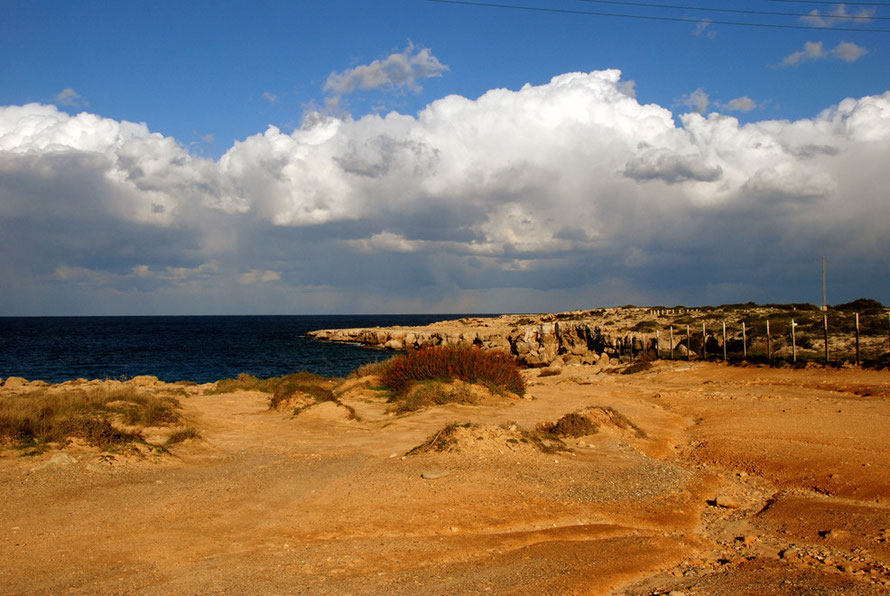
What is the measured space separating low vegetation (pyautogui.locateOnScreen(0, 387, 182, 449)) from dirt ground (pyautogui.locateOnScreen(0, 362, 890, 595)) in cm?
57

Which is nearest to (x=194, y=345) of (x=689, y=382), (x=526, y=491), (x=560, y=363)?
(x=560, y=363)

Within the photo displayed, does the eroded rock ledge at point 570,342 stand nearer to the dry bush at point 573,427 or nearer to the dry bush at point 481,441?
the dry bush at point 573,427

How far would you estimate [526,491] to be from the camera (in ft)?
25.8

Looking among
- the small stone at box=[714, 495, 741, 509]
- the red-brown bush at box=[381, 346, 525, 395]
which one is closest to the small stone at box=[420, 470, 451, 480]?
the small stone at box=[714, 495, 741, 509]

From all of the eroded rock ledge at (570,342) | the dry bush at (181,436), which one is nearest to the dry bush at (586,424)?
the dry bush at (181,436)

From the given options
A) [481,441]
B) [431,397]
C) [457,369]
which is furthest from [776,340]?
[481,441]

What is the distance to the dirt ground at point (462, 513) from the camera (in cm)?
512

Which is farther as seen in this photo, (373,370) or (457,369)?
(373,370)

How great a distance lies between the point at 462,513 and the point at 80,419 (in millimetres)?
7729

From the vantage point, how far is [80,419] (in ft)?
34.9

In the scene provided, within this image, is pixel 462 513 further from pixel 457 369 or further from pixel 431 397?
pixel 457 369

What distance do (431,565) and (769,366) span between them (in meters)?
23.7

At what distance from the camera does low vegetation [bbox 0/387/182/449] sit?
1017 cm

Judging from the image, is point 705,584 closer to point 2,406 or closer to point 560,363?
point 2,406
